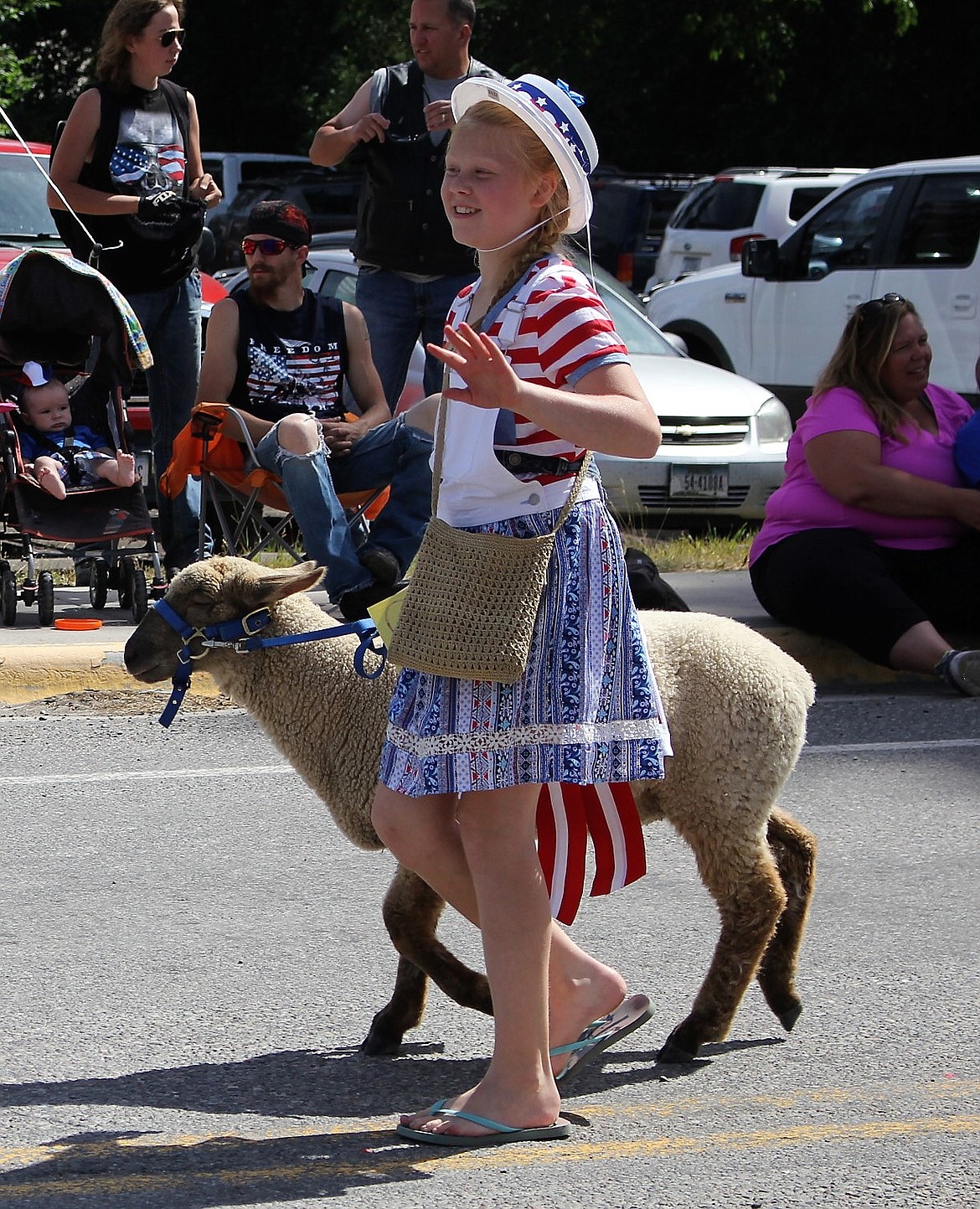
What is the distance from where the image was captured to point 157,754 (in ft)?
21.3

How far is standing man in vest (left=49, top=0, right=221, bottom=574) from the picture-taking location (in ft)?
26.4

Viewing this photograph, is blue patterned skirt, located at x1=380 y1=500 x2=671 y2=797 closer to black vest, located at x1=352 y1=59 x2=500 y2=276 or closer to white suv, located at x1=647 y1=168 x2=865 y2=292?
black vest, located at x1=352 y1=59 x2=500 y2=276

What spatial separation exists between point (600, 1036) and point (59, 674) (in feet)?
13.0

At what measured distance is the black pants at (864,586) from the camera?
7398 millimetres

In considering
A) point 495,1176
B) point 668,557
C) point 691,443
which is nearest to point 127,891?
point 495,1176

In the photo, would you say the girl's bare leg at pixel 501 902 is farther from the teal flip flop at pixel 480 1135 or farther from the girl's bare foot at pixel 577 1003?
the girl's bare foot at pixel 577 1003

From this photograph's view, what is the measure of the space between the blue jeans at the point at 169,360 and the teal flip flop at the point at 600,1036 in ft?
15.8

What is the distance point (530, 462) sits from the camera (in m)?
3.39

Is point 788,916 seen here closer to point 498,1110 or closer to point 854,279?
point 498,1110

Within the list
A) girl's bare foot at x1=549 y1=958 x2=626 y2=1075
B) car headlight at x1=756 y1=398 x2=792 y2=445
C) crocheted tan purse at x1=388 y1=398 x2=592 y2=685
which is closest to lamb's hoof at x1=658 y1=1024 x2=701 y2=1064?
girl's bare foot at x1=549 y1=958 x2=626 y2=1075

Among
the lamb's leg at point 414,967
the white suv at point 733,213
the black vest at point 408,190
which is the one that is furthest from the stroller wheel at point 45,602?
the white suv at point 733,213

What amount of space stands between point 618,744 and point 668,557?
6.36m

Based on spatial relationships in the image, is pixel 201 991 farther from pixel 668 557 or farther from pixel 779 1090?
pixel 668 557

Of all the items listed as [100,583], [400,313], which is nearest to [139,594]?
[100,583]
